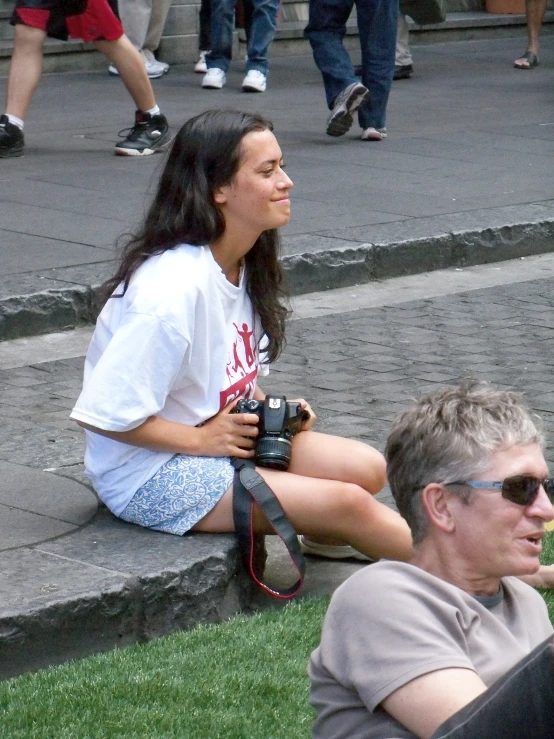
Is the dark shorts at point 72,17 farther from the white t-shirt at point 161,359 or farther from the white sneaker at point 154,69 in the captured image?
the white t-shirt at point 161,359

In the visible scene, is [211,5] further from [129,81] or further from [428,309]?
[428,309]

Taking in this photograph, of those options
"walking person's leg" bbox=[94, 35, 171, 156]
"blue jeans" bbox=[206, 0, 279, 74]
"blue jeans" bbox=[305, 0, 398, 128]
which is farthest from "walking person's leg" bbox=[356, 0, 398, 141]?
"blue jeans" bbox=[206, 0, 279, 74]

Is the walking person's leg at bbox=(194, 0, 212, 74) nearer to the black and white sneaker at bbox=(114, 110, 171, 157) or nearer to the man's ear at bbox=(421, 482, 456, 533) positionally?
the black and white sneaker at bbox=(114, 110, 171, 157)

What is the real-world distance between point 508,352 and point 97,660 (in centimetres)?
293

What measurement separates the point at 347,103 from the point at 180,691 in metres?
6.27

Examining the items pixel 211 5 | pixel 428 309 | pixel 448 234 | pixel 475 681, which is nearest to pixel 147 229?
pixel 475 681

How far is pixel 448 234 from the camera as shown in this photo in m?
7.10

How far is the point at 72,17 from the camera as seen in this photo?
7.99 m

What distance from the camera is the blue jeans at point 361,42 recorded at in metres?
8.83

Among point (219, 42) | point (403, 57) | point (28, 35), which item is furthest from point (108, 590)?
point (403, 57)

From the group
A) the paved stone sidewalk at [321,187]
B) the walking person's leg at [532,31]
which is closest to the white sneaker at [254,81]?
the paved stone sidewalk at [321,187]

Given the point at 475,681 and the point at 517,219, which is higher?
the point at 475,681

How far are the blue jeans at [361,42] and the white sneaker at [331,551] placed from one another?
18.0 feet

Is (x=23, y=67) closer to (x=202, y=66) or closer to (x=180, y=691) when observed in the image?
(x=202, y=66)
